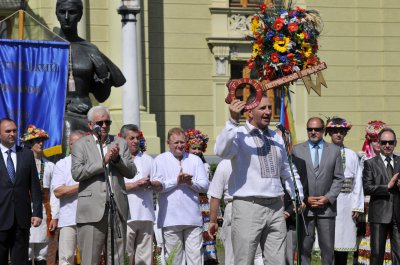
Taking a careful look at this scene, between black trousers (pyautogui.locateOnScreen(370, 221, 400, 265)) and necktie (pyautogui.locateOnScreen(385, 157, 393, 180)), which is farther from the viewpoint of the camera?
necktie (pyautogui.locateOnScreen(385, 157, 393, 180))

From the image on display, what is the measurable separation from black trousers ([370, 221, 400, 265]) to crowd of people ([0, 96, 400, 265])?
0.04 ft

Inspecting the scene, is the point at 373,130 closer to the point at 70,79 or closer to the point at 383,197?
the point at 383,197

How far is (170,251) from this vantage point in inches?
489

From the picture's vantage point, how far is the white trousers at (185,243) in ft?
41.1

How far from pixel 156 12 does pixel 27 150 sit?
1994 centimetres

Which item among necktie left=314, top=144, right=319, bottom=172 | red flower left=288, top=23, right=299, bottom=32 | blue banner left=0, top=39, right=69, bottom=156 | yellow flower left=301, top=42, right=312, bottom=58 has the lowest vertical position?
necktie left=314, top=144, right=319, bottom=172

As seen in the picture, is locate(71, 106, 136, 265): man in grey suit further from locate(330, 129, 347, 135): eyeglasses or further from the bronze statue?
locate(330, 129, 347, 135): eyeglasses

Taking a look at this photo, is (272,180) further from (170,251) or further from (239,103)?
(170,251)

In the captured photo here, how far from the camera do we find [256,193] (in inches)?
401

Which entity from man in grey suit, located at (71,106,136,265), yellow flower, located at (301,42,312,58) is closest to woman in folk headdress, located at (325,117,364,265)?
yellow flower, located at (301,42,312,58)

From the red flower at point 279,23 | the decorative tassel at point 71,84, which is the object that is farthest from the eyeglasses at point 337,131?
the decorative tassel at point 71,84

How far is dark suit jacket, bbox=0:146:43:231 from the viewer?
11.0m

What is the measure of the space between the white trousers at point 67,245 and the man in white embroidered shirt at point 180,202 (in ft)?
3.33

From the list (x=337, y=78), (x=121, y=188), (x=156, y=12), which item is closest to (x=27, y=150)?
(x=121, y=188)
